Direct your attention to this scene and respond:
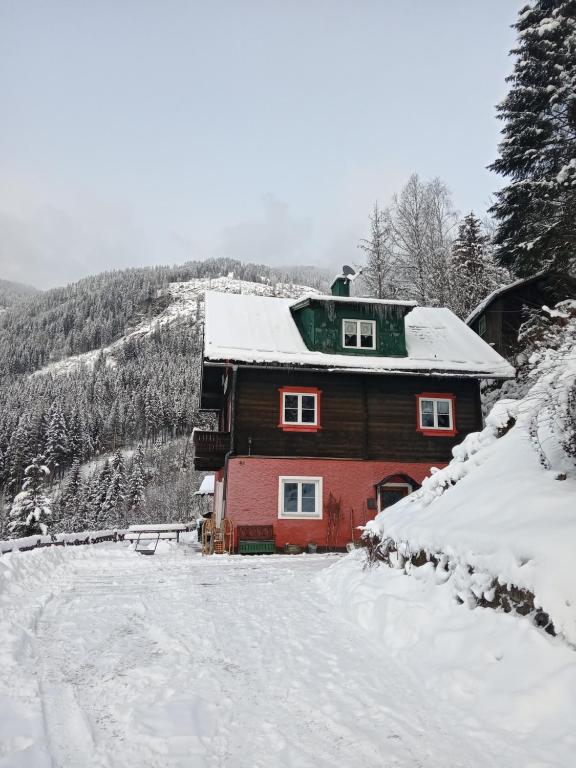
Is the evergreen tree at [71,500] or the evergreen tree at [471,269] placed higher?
the evergreen tree at [471,269]

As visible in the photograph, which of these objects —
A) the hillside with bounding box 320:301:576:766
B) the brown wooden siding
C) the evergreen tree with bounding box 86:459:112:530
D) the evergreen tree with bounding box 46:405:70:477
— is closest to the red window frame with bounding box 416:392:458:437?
the brown wooden siding

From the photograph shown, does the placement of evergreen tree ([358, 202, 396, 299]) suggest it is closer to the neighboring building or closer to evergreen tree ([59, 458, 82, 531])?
the neighboring building

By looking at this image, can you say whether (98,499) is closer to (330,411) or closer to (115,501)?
(115,501)

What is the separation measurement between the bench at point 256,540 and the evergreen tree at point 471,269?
1797cm

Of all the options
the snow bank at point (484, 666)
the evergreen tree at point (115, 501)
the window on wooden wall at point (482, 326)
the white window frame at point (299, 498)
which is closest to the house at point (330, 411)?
the white window frame at point (299, 498)

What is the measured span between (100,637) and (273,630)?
200cm

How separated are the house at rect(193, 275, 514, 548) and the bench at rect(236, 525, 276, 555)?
20cm

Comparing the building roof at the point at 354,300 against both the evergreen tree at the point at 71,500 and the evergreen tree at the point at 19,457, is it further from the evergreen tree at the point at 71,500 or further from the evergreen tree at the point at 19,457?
the evergreen tree at the point at 19,457

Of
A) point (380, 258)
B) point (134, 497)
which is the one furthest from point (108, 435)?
point (380, 258)

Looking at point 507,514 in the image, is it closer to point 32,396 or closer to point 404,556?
point 404,556

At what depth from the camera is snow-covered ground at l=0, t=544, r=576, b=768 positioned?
3.68 meters

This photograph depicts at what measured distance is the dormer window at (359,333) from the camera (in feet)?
70.6

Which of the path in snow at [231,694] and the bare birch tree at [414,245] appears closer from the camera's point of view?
the path in snow at [231,694]

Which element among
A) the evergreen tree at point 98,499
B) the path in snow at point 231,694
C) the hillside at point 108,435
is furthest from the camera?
the hillside at point 108,435
